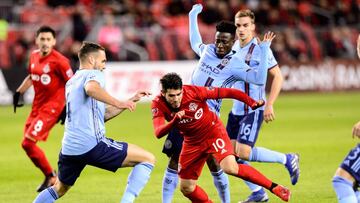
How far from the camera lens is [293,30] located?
95.0ft

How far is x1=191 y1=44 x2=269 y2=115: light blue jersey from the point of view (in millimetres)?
10266

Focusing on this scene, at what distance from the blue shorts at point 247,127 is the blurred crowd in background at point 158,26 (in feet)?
47.3

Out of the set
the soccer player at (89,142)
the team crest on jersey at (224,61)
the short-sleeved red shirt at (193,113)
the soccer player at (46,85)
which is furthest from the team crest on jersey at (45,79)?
the short-sleeved red shirt at (193,113)

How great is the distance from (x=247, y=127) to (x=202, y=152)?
1.58m

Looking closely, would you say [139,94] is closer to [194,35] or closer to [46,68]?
[194,35]

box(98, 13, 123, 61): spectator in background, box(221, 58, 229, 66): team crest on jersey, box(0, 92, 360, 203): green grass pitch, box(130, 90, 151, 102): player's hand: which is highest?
box(221, 58, 229, 66): team crest on jersey

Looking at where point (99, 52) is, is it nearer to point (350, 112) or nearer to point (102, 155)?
point (102, 155)

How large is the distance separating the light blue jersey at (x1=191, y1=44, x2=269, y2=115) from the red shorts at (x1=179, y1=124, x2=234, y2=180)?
79cm

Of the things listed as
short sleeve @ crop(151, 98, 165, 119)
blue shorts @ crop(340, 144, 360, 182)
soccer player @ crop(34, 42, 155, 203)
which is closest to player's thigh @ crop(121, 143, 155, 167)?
soccer player @ crop(34, 42, 155, 203)

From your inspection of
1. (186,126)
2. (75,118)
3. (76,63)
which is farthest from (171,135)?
(76,63)

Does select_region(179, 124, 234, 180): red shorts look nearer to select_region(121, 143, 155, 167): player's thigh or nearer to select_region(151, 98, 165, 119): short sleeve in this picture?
select_region(121, 143, 155, 167): player's thigh

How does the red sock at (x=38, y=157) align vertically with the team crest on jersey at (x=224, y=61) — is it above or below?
below

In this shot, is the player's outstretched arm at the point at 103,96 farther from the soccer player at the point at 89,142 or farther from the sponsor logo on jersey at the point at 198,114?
the sponsor logo on jersey at the point at 198,114

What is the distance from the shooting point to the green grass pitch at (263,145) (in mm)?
11586
